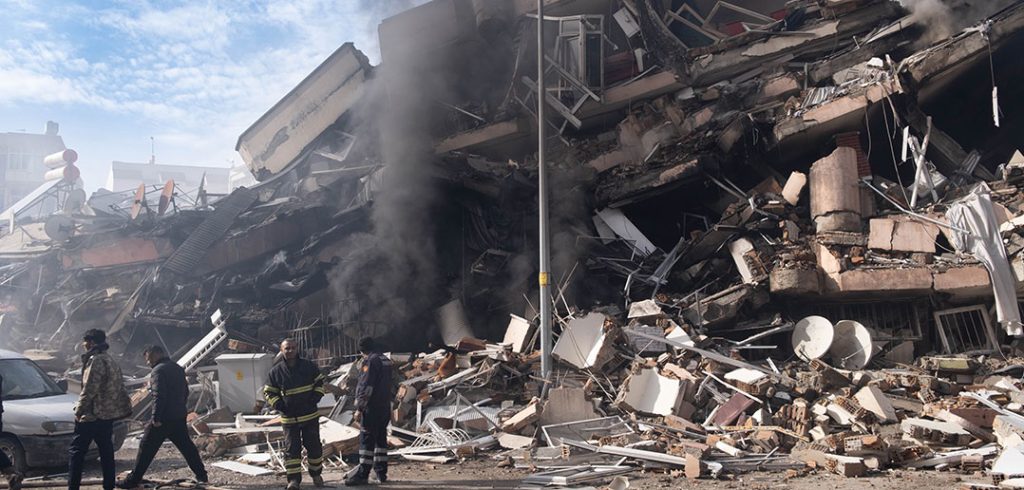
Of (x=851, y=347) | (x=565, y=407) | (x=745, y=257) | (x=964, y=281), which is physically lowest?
(x=565, y=407)

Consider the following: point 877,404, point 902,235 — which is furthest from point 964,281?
point 877,404

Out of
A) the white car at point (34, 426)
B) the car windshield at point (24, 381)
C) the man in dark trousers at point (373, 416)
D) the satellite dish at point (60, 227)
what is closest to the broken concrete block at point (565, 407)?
the man in dark trousers at point (373, 416)

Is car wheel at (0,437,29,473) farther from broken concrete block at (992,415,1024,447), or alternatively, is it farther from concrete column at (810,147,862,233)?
concrete column at (810,147,862,233)

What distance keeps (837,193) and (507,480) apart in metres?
8.52

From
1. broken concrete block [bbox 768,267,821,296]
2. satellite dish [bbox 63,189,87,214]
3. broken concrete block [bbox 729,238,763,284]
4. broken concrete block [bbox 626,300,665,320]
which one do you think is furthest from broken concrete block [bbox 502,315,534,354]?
satellite dish [bbox 63,189,87,214]

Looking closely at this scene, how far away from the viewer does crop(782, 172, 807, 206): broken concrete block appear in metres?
13.3

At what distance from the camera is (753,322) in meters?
12.0

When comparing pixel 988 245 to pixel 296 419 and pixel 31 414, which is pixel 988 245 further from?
pixel 31 414

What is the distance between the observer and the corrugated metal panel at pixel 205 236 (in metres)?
14.6

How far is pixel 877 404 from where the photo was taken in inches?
348

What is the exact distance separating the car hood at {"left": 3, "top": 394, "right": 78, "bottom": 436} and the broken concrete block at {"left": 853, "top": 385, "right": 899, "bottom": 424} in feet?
30.7

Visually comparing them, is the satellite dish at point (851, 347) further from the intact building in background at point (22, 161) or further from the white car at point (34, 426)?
the intact building in background at point (22, 161)

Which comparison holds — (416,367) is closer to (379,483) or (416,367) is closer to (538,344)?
(538,344)

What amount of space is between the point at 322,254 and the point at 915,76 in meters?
12.2
